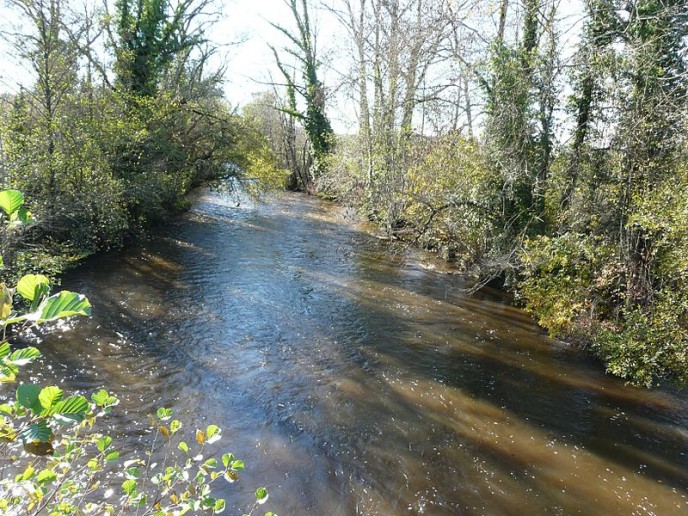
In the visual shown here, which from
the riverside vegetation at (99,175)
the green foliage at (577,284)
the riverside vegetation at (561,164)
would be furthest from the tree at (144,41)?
the green foliage at (577,284)

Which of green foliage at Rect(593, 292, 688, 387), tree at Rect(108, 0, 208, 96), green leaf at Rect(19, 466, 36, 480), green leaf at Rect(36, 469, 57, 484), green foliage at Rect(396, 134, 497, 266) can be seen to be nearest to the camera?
green leaf at Rect(36, 469, 57, 484)

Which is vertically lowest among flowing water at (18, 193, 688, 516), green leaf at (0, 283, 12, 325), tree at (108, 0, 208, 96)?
flowing water at (18, 193, 688, 516)

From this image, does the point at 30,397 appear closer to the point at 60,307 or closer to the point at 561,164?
the point at 60,307

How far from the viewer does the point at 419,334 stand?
8.66 m

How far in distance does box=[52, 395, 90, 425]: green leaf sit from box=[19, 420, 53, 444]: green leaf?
55 mm

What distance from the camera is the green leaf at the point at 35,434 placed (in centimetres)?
120

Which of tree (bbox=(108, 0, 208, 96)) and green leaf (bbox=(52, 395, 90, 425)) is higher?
tree (bbox=(108, 0, 208, 96))

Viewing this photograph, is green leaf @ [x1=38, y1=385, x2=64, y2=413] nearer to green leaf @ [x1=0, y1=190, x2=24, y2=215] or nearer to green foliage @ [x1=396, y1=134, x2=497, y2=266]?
green leaf @ [x1=0, y1=190, x2=24, y2=215]

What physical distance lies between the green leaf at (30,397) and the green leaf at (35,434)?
47 mm

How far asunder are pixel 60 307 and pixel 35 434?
0.40 m

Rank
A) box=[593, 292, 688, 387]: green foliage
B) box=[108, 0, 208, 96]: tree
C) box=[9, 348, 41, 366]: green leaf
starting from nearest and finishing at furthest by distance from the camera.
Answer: box=[9, 348, 41, 366]: green leaf < box=[593, 292, 688, 387]: green foliage < box=[108, 0, 208, 96]: tree

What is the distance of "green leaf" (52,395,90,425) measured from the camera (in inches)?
48.1

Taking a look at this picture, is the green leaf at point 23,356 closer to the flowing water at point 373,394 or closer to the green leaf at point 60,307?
the green leaf at point 60,307

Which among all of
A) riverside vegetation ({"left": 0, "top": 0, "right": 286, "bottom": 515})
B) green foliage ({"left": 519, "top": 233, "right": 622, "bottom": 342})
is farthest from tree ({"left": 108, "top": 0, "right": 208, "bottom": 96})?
green foliage ({"left": 519, "top": 233, "right": 622, "bottom": 342})
